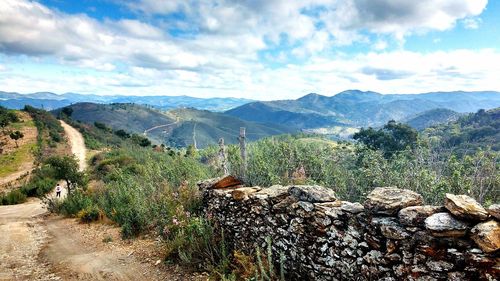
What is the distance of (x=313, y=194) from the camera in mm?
5566

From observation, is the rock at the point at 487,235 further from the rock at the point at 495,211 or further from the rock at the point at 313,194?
the rock at the point at 313,194

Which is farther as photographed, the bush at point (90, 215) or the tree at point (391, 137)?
the tree at point (391, 137)

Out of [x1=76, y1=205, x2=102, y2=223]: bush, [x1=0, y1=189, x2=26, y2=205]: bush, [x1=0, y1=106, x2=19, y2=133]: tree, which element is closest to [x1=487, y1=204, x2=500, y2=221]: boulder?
[x1=76, y1=205, x2=102, y2=223]: bush

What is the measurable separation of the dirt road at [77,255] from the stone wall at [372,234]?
6.95 feet

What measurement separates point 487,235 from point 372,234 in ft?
4.51

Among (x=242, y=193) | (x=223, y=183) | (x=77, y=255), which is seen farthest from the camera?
(x=77, y=255)

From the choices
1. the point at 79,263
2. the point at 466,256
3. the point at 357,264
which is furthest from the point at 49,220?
the point at 466,256

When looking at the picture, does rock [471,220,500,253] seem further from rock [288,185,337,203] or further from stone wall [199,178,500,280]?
rock [288,185,337,203]

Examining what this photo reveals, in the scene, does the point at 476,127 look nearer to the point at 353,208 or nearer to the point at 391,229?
the point at 353,208

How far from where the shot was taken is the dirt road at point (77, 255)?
793cm

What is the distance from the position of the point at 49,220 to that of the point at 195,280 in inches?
509

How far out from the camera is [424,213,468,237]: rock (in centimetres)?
368

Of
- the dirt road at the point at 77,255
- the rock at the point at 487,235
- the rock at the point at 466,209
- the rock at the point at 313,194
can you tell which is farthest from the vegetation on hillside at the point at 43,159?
the rock at the point at 487,235

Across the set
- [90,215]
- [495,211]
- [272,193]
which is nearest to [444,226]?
[495,211]
